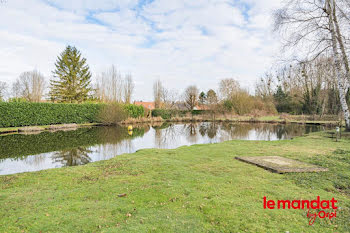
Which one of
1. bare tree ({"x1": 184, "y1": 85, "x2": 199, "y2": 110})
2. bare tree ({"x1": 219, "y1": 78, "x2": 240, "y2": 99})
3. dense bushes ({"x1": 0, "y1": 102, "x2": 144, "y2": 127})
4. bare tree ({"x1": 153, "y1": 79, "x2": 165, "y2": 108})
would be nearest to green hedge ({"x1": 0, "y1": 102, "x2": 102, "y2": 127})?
dense bushes ({"x1": 0, "y1": 102, "x2": 144, "y2": 127})

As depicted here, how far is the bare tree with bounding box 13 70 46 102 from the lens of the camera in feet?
108

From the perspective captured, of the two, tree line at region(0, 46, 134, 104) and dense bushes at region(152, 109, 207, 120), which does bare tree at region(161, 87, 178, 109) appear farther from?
tree line at region(0, 46, 134, 104)

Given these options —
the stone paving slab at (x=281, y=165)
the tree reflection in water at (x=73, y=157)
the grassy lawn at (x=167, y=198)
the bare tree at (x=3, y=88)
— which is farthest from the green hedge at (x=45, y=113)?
the stone paving slab at (x=281, y=165)

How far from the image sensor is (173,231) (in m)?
2.32

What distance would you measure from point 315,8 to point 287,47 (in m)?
2.26

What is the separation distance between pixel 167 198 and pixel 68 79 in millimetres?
34793

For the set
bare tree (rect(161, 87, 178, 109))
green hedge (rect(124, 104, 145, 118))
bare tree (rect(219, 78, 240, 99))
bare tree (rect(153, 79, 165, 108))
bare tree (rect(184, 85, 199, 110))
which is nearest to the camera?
green hedge (rect(124, 104, 145, 118))

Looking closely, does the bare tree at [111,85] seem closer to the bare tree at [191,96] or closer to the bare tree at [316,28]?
the bare tree at [191,96]

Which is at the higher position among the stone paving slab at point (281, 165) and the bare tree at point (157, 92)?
the bare tree at point (157, 92)

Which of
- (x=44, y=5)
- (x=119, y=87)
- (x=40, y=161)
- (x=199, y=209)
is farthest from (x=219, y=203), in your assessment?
(x=119, y=87)

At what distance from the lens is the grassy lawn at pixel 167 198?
2434mm

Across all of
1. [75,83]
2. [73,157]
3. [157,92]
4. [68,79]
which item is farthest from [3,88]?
[73,157]

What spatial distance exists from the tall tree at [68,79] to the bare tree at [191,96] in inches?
770

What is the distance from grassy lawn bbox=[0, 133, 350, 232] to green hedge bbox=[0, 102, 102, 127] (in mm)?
16435
